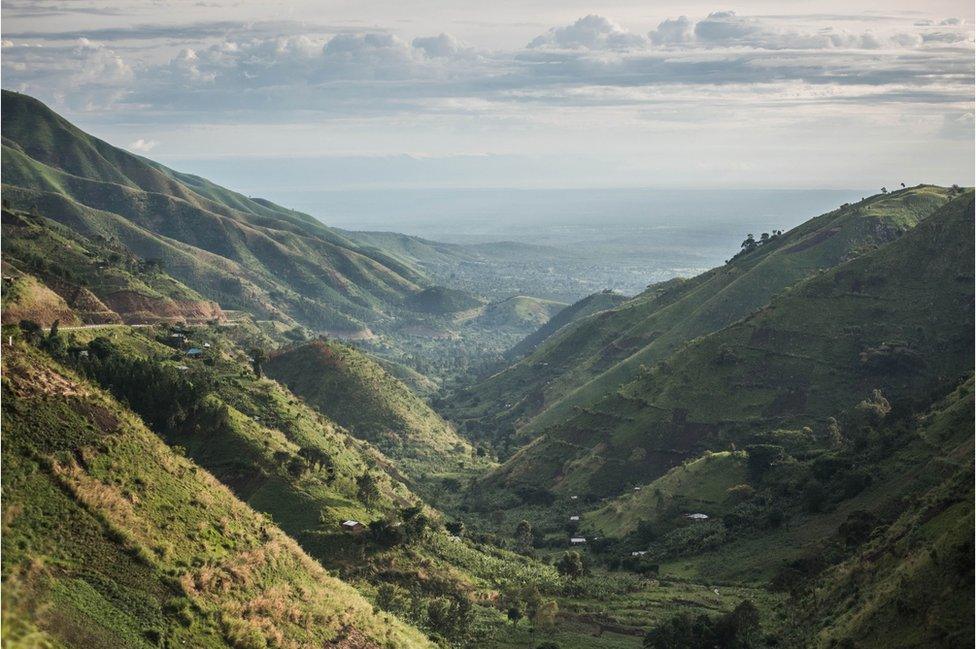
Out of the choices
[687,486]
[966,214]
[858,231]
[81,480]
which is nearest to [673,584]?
[687,486]

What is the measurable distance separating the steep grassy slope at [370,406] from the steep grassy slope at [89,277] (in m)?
24.6

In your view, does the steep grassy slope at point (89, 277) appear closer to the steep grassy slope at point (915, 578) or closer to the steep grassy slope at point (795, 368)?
the steep grassy slope at point (795, 368)

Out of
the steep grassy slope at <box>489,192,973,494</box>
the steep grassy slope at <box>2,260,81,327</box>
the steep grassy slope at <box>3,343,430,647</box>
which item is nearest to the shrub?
the steep grassy slope at <box>3,343,430,647</box>

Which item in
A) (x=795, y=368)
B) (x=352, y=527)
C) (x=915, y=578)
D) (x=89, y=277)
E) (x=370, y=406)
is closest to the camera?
(x=915, y=578)

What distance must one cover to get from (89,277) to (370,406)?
52373mm

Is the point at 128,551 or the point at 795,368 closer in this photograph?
the point at 128,551

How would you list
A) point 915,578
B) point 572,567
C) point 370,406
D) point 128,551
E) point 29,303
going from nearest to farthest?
1. point 128,551
2. point 915,578
3. point 572,567
4. point 29,303
5. point 370,406

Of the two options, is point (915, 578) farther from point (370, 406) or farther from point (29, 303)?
point (370, 406)

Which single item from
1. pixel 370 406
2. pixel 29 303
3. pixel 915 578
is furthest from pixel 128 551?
pixel 370 406

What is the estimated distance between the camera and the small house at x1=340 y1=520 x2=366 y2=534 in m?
77.8

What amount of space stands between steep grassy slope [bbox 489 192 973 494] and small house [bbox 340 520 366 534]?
190ft

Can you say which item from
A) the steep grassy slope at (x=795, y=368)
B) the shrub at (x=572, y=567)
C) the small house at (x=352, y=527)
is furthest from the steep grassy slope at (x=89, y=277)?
the shrub at (x=572, y=567)

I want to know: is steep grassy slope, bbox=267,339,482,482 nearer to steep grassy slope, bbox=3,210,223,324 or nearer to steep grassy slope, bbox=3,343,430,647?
steep grassy slope, bbox=3,210,223,324

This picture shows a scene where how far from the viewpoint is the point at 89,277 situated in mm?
151750
